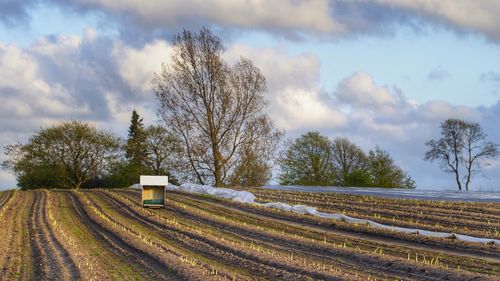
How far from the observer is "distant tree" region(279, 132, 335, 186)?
62594mm

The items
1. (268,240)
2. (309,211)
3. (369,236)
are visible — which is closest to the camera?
(268,240)

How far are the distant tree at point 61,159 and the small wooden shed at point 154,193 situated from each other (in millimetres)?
29496

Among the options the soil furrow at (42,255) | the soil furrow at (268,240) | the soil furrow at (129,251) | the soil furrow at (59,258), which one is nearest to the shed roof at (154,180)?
the soil furrow at (268,240)

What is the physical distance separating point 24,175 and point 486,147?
43.4 meters

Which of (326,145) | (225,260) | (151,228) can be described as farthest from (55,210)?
(326,145)

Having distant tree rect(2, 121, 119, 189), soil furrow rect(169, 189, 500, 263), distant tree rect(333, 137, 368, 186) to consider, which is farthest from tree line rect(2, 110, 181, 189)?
soil furrow rect(169, 189, 500, 263)

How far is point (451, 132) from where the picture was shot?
59281 millimetres

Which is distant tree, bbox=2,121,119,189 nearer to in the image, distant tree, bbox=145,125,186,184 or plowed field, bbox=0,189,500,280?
distant tree, bbox=145,125,186,184

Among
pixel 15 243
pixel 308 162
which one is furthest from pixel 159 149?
pixel 15 243

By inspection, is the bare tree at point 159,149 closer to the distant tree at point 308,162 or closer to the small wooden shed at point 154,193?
the distant tree at point 308,162

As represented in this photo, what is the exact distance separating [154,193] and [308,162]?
35.1 metres

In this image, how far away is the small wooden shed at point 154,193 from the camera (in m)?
28.8

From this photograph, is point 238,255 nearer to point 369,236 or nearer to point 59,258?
point 59,258

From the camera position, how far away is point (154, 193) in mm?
29641
